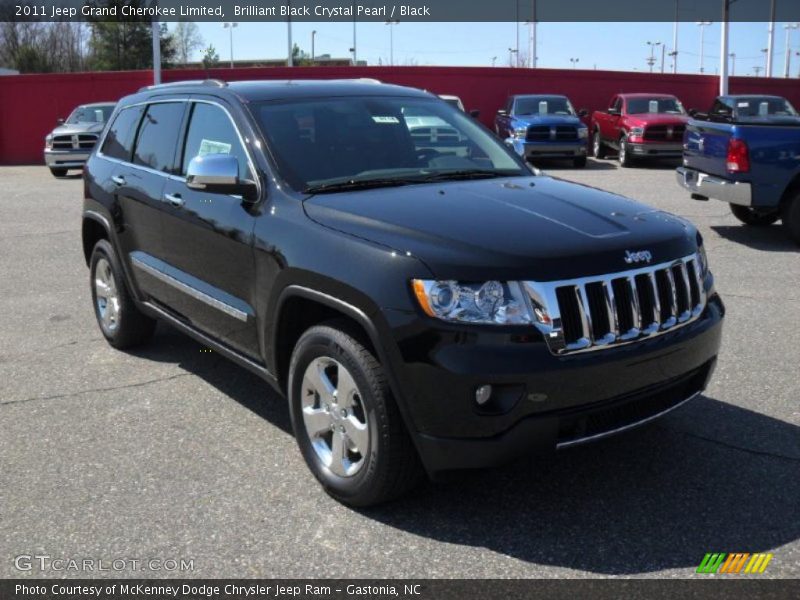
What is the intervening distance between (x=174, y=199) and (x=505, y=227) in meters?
2.17

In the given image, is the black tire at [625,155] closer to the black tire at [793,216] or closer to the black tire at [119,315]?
the black tire at [793,216]

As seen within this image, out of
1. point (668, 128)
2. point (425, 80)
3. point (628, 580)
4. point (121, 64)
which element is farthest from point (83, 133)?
point (121, 64)

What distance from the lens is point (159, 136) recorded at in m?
5.45

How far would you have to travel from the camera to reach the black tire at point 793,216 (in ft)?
32.2

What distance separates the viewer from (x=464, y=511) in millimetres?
3709

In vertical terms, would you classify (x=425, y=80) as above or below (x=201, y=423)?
above

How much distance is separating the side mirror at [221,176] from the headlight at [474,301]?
1.29 meters

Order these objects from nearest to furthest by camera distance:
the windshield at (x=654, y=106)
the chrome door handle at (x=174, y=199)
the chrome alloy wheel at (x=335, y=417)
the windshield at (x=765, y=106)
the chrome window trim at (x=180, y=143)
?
the chrome alloy wheel at (x=335, y=417), the chrome window trim at (x=180, y=143), the chrome door handle at (x=174, y=199), the windshield at (x=765, y=106), the windshield at (x=654, y=106)

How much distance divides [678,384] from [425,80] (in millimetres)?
25471

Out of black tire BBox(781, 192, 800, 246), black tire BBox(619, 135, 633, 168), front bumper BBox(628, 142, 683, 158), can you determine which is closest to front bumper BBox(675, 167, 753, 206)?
black tire BBox(781, 192, 800, 246)

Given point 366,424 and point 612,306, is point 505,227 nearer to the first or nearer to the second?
point 612,306

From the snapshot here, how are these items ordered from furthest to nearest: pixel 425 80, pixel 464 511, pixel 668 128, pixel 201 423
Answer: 1. pixel 425 80
2. pixel 668 128
3. pixel 201 423
4. pixel 464 511

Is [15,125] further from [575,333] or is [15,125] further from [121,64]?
[121,64]

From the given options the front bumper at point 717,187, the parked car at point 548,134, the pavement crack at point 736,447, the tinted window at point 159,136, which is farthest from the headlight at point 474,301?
the parked car at point 548,134
